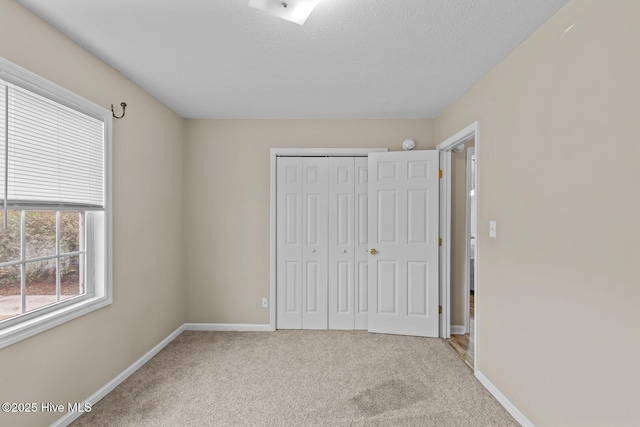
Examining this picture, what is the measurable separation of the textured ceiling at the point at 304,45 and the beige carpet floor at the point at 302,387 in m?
2.48

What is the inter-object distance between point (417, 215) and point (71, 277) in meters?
3.13

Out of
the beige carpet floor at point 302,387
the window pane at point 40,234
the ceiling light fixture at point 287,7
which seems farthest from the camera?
the beige carpet floor at point 302,387

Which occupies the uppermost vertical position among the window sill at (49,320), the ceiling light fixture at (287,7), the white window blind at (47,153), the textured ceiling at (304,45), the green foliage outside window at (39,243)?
the textured ceiling at (304,45)

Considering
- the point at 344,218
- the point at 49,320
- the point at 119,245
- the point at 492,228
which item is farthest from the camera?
the point at 344,218

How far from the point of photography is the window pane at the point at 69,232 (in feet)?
6.81

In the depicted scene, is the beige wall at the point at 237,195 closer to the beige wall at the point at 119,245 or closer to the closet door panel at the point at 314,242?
the beige wall at the point at 119,245

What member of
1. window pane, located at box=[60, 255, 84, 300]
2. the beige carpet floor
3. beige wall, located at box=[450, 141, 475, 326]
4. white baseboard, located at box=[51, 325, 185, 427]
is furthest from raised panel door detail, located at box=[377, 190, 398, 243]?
window pane, located at box=[60, 255, 84, 300]

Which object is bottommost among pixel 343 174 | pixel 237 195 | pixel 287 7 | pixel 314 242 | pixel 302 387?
pixel 302 387

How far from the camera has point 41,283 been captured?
192cm

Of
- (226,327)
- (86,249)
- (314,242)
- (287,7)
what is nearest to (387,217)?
(314,242)

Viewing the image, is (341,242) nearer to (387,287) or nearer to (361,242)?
(361,242)

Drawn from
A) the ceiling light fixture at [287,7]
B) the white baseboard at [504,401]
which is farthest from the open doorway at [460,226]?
the ceiling light fixture at [287,7]

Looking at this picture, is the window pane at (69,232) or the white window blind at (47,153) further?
the window pane at (69,232)

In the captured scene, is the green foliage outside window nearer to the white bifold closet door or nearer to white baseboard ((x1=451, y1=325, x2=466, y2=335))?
the white bifold closet door
